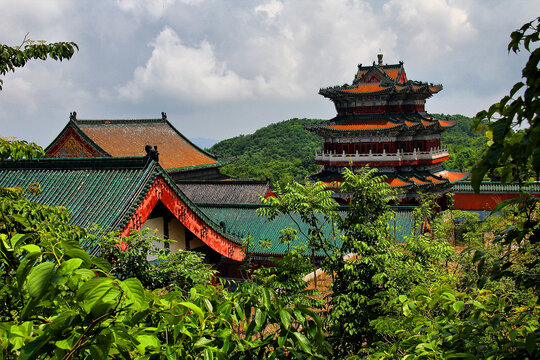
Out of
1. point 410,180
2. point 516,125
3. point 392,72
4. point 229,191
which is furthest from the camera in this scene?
point 392,72

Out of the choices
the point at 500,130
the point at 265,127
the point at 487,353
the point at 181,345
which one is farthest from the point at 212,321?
the point at 265,127

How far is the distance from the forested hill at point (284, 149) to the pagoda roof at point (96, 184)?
2191 inches

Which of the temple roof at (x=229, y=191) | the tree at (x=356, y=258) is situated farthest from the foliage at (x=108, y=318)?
the temple roof at (x=229, y=191)

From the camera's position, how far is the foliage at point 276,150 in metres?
80.2

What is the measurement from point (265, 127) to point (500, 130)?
119 meters

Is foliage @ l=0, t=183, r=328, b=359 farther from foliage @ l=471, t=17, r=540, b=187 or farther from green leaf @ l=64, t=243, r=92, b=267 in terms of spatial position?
foliage @ l=471, t=17, r=540, b=187

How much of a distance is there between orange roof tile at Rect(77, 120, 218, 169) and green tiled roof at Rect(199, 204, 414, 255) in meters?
7.81

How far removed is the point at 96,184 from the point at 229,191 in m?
16.6

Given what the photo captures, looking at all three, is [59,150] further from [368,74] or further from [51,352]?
[51,352]

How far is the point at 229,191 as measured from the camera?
1035 inches

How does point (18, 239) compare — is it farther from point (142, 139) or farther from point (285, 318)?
point (142, 139)

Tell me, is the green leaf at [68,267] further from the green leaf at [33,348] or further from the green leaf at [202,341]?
the green leaf at [202,341]

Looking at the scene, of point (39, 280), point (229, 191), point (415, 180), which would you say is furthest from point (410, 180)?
point (39, 280)

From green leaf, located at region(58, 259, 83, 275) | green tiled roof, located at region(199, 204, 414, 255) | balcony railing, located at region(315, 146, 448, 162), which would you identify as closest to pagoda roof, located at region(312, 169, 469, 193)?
balcony railing, located at region(315, 146, 448, 162)
